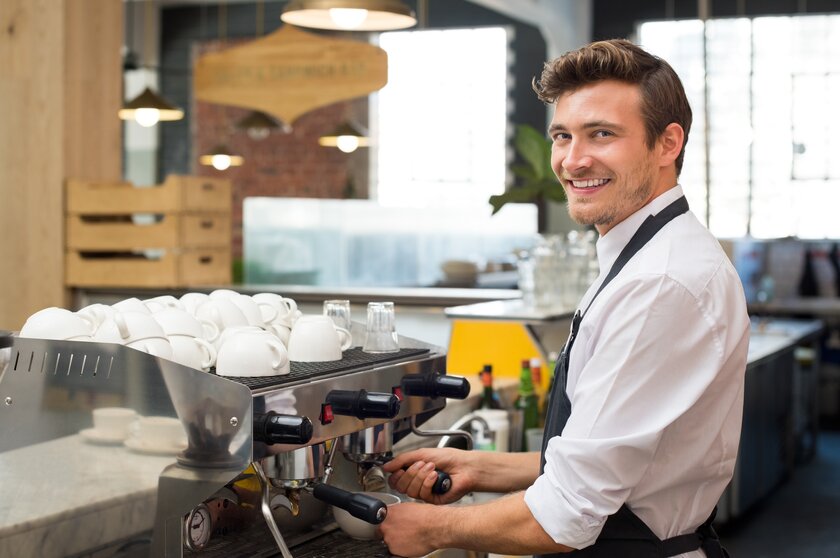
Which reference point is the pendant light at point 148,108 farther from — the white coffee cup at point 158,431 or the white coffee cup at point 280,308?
the white coffee cup at point 158,431

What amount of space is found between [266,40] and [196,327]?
3.62 metres

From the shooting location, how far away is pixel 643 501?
60.9 inches

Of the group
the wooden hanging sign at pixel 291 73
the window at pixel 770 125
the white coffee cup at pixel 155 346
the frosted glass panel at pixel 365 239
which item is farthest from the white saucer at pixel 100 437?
the window at pixel 770 125

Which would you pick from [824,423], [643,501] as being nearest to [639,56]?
[643,501]

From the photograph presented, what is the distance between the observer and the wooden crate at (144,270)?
4680mm

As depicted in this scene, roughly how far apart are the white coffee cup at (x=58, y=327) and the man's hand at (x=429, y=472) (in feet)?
1.79

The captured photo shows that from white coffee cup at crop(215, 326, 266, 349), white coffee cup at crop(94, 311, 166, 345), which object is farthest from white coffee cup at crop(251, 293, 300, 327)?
white coffee cup at crop(94, 311, 166, 345)

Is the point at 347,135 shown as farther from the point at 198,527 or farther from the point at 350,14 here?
the point at 198,527

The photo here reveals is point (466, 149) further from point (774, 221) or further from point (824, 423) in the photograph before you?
point (824, 423)

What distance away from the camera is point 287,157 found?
10664 mm

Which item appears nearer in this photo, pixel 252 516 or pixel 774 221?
pixel 252 516

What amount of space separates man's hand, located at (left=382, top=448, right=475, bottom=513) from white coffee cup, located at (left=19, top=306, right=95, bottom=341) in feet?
1.79

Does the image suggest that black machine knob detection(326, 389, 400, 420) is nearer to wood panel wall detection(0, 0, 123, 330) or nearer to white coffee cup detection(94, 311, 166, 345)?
white coffee cup detection(94, 311, 166, 345)

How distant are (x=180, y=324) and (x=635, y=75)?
76cm
